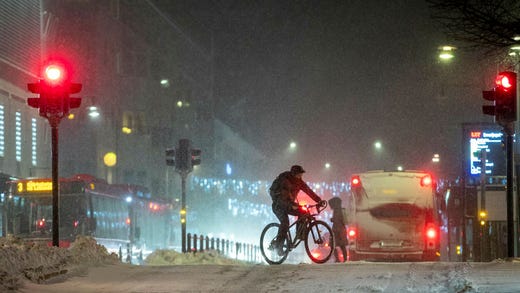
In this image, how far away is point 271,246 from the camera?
16.3 meters

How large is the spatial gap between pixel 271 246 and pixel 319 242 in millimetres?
898

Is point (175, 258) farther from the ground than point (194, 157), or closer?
closer

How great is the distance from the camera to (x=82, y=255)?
14.6 m

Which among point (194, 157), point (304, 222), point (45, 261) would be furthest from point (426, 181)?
point (45, 261)

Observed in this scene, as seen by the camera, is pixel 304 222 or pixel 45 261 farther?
pixel 304 222

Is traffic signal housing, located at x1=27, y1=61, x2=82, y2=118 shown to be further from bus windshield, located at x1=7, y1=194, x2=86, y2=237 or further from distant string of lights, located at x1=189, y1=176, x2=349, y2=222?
distant string of lights, located at x1=189, y1=176, x2=349, y2=222

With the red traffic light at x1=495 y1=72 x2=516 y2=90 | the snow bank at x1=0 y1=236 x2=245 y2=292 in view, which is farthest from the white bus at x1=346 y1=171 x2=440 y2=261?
the snow bank at x1=0 y1=236 x2=245 y2=292

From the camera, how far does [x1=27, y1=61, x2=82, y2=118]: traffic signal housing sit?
1599 cm

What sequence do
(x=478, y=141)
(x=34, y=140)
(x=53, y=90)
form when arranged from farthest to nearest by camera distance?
(x=34, y=140) → (x=478, y=141) → (x=53, y=90)

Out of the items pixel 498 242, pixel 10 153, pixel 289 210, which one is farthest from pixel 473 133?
pixel 10 153

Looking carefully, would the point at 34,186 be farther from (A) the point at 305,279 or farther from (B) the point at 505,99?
(A) the point at 305,279

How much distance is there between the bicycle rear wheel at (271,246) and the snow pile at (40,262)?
3021 mm

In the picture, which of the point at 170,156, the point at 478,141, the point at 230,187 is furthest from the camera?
the point at 230,187

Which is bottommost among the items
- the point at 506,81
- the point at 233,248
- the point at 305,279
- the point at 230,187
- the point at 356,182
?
the point at 233,248
